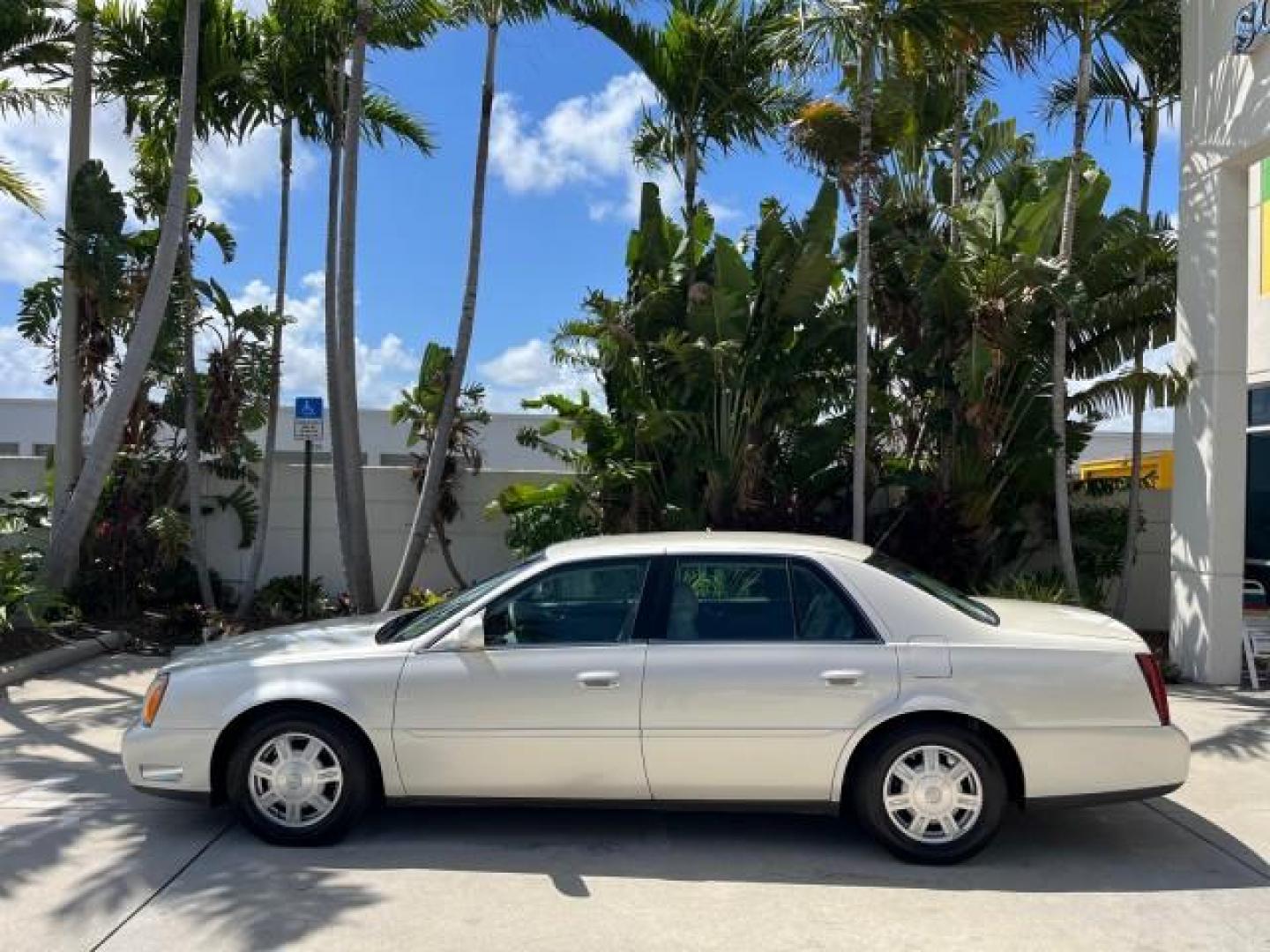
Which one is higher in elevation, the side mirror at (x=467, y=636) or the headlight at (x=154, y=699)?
the side mirror at (x=467, y=636)

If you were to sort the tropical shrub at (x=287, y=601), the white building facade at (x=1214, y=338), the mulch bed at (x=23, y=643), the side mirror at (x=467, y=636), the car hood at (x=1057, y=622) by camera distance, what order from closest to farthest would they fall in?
1. the side mirror at (x=467, y=636)
2. the car hood at (x=1057, y=622)
3. the white building facade at (x=1214, y=338)
4. the mulch bed at (x=23, y=643)
5. the tropical shrub at (x=287, y=601)

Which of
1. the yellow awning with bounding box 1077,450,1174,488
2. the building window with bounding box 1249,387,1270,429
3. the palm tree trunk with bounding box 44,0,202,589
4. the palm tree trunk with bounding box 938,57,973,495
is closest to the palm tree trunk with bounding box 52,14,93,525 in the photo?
the palm tree trunk with bounding box 44,0,202,589

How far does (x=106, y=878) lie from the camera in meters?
4.95

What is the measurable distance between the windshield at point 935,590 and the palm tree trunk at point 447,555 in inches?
307

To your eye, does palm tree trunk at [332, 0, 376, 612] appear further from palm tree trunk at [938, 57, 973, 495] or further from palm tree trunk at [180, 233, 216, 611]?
palm tree trunk at [938, 57, 973, 495]

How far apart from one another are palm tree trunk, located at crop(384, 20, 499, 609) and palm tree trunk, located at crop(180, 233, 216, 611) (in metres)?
2.09

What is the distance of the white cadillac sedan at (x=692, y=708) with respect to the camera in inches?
200

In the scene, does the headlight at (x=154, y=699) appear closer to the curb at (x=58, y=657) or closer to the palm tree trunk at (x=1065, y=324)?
the curb at (x=58, y=657)

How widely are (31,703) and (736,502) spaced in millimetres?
6730

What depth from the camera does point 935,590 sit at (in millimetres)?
5625

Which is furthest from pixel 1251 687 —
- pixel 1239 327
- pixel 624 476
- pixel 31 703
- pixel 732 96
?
pixel 31 703

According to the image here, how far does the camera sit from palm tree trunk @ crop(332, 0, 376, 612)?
1152cm

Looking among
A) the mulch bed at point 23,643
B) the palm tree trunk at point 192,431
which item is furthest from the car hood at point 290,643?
the palm tree trunk at point 192,431

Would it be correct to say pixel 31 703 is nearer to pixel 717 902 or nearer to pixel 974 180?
pixel 717 902
